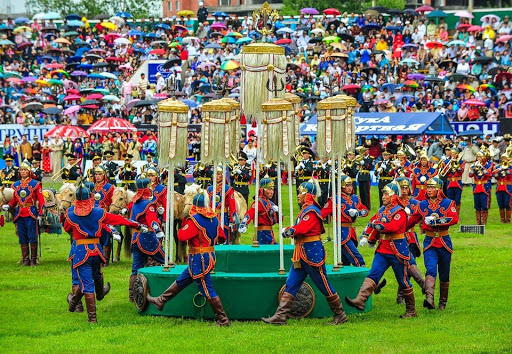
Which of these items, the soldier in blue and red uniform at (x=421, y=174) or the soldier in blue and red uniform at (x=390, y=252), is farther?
the soldier in blue and red uniform at (x=421, y=174)

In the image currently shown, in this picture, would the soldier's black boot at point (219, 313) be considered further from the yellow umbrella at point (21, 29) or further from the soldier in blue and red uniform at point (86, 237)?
the yellow umbrella at point (21, 29)

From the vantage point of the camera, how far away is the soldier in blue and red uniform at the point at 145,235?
16.6 m

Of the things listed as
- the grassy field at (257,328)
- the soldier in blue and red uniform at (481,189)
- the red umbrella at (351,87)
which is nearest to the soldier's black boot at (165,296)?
the grassy field at (257,328)

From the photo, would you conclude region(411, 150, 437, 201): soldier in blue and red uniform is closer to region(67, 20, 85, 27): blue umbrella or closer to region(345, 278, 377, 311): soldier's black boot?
region(345, 278, 377, 311): soldier's black boot

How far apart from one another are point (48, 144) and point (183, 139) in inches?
915

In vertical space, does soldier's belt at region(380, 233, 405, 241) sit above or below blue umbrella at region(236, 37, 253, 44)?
below

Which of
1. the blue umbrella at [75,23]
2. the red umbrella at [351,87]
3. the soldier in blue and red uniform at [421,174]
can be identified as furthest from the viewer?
the blue umbrella at [75,23]

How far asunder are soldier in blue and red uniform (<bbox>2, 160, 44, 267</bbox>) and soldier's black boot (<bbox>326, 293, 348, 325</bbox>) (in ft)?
26.0

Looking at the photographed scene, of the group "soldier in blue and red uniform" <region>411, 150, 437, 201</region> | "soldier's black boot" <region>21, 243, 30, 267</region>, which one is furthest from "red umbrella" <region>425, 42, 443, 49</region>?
"soldier's black boot" <region>21, 243, 30, 267</region>

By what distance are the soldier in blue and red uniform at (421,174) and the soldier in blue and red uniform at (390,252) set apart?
383 inches

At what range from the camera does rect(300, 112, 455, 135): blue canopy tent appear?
106 ft

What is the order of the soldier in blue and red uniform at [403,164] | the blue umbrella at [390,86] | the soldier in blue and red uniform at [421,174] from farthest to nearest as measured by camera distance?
the blue umbrella at [390,86], the soldier in blue and red uniform at [403,164], the soldier in blue and red uniform at [421,174]

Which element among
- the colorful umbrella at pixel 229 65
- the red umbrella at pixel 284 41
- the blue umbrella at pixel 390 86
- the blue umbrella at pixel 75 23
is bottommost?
the blue umbrella at pixel 390 86

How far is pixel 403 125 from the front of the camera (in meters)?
32.8
